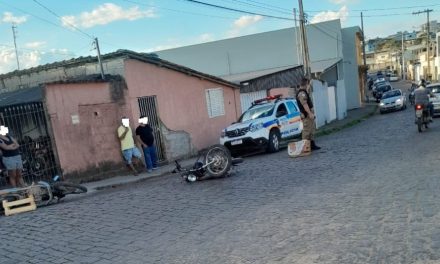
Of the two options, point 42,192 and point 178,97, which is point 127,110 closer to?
point 178,97

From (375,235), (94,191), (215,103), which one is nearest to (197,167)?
(94,191)

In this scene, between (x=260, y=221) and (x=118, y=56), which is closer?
(x=260, y=221)

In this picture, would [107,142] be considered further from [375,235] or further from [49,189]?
[375,235]

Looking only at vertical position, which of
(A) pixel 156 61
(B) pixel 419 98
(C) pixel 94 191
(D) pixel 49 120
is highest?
(A) pixel 156 61

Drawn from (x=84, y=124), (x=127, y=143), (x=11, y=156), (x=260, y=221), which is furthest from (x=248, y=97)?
(x=260, y=221)

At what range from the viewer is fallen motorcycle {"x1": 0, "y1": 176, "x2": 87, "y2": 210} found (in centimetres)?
918

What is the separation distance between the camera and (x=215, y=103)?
18.8 meters

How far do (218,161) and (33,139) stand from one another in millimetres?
5747

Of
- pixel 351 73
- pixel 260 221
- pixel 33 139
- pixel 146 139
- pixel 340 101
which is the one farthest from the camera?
pixel 351 73

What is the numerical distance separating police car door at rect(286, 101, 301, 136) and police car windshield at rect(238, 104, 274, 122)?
0.94 metres

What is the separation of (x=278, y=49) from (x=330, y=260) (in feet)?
122

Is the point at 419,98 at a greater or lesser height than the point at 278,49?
lesser

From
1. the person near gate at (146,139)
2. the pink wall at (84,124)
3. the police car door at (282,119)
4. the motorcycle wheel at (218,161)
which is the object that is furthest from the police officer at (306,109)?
the pink wall at (84,124)

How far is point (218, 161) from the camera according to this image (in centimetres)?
1050
